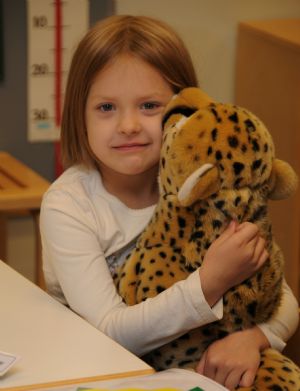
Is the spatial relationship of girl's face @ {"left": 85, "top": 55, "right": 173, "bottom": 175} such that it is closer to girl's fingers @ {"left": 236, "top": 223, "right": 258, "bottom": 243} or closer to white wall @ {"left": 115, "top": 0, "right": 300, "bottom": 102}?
girl's fingers @ {"left": 236, "top": 223, "right": 258, "bottom": 243}

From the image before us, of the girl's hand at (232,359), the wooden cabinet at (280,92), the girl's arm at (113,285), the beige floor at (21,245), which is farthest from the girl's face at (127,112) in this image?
the beige floor at (21,245)

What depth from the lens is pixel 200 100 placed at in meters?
1.38

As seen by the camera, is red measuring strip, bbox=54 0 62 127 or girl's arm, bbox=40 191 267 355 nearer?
girl's arm, bbox=40 191 267 355

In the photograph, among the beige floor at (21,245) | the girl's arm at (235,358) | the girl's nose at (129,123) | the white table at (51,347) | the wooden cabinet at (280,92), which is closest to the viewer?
the white table at (51,347)

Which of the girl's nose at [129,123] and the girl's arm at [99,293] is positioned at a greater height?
the girl's nose at [129,123]

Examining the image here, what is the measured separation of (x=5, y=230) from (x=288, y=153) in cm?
79

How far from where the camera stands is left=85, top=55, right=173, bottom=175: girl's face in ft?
4.96

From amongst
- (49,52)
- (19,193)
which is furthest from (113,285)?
Answer: (49,52)

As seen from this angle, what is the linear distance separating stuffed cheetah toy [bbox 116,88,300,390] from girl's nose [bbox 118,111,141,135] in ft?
0.25

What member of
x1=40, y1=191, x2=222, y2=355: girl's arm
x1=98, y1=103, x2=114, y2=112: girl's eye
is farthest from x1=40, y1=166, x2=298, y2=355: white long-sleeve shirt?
x1=98, y1=103, x2=114, y2=112: girl's eye

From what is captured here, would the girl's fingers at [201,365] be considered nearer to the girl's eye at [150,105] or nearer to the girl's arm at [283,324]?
the girl's arm at [283,324]

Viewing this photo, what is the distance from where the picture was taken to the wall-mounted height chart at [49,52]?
8.47ft

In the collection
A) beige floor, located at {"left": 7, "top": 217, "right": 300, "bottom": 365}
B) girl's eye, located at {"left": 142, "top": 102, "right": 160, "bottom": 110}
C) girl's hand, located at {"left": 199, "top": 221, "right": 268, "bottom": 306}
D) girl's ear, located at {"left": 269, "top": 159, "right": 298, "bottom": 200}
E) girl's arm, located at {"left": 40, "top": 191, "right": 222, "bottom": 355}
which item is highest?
girl's eye, located at {"left": 142, "top": 102, "right": 160, "bottom": 110}

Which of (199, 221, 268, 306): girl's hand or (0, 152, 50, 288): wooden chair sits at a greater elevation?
(199, 221, 268, 306): girl's hand
